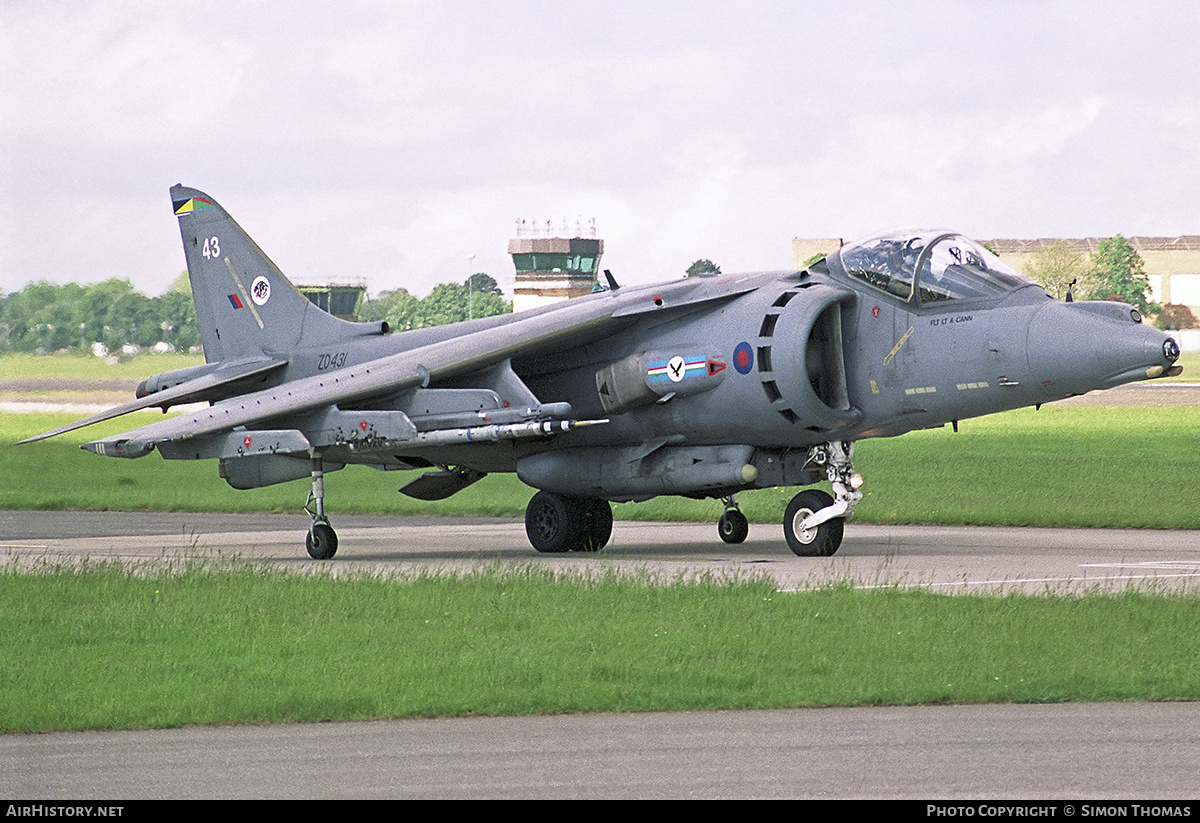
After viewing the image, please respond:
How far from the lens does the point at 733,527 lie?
18953 millimetres

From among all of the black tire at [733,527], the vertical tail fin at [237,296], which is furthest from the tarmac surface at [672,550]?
the vertical tail fin at [237,296]

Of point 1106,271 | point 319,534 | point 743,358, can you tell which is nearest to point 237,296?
point 319,534

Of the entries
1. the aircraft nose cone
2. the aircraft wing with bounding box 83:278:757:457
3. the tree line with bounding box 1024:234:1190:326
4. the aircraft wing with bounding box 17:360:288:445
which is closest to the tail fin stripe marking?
the aircraft wing with bounding box 17:360:288:445

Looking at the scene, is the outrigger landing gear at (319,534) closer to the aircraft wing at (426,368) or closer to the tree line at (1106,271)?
the aircraft wing at (426,368)

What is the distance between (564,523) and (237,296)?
6.32 metres

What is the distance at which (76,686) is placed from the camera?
9180 millimetres

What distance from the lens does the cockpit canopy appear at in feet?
52.6

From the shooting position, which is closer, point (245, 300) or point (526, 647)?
point (526, 647)

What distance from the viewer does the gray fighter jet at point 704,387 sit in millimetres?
15789

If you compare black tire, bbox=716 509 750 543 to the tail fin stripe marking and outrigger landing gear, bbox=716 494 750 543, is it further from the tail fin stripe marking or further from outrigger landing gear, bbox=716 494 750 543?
the tail fin stripe marking

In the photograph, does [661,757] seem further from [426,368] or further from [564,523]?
[564,523]

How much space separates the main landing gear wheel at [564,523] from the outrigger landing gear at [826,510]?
280 cm

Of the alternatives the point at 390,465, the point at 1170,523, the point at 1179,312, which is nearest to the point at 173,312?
the point at 390,465
